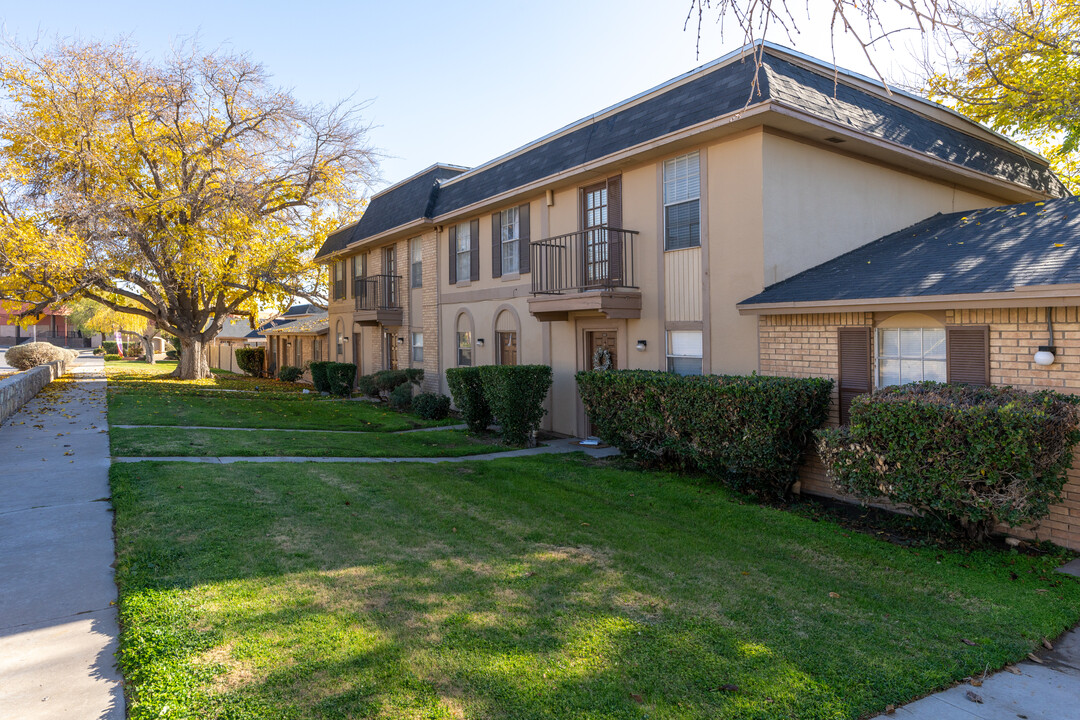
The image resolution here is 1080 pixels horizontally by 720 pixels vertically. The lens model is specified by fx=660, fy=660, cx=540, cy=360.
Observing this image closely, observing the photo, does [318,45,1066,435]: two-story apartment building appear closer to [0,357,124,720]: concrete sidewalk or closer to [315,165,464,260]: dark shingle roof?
[315,165,464,260]: dark shingle roof

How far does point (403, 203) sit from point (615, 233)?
31.4 ft

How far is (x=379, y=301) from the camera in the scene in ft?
67.9

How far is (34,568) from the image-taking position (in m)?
5.04

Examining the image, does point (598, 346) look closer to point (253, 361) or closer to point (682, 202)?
point (682, 202)

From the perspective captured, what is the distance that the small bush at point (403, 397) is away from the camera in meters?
17.6

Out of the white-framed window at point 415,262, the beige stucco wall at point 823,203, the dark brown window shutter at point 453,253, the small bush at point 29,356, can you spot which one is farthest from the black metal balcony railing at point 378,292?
the beige stucco wall at point 823,203

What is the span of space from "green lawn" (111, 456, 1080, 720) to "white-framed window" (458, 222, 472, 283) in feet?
31.4

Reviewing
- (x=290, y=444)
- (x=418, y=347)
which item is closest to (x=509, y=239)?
(x=418, y=347)

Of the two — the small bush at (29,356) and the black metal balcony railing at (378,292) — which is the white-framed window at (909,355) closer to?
the black metal balcony railing at (378,292)

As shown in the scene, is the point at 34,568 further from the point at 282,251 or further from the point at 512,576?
the point at 282,251

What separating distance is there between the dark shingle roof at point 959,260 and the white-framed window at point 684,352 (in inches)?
55.5

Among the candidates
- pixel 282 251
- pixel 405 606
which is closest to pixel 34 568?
pixel 405 606

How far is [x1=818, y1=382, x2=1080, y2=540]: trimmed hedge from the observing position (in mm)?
5652

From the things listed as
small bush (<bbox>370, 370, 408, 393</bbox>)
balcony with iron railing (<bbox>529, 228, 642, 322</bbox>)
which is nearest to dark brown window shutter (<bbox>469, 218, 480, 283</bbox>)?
balcony with iron railing (<bbox>529, 228, 642, 322</bbox>)
